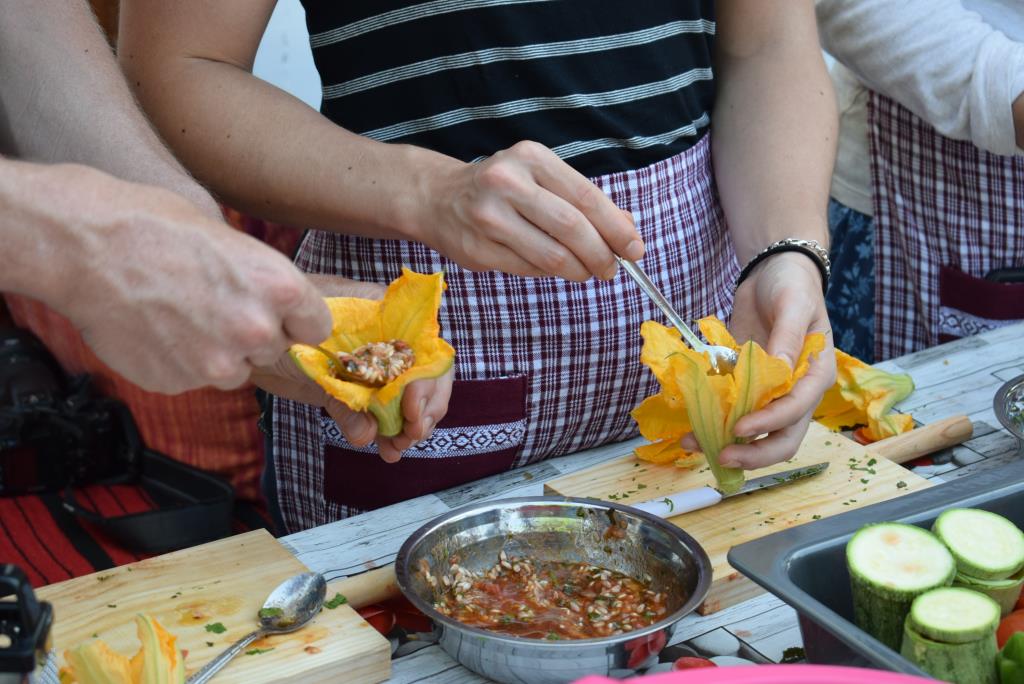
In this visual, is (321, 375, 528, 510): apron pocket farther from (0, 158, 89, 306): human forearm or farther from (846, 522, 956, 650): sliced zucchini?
(0, 158, 89, 306): human forearm

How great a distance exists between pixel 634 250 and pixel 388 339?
42 centimetres

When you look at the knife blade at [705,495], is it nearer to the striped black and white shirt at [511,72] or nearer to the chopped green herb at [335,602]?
the chopped green herb at [335,602]

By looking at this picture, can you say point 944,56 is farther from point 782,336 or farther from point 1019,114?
point 782,336

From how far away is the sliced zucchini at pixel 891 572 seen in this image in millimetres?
1333

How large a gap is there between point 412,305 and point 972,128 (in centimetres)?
181

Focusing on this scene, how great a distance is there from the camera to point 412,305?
176 cm

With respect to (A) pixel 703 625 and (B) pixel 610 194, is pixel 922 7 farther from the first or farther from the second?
(A) pixel 703 625

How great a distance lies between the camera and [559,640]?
5.00 feet

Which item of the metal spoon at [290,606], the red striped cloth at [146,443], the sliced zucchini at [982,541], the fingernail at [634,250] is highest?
the fingernail at [634,250]

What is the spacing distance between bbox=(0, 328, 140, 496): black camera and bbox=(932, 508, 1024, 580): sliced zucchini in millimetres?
2653

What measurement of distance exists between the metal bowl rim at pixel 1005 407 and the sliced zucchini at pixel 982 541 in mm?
633

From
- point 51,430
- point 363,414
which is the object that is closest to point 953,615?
point 363,414

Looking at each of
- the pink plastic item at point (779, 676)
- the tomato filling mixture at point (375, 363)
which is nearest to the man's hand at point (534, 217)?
the tomato filling mixture at point (375, 363)

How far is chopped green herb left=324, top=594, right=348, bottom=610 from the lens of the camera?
1.68m
